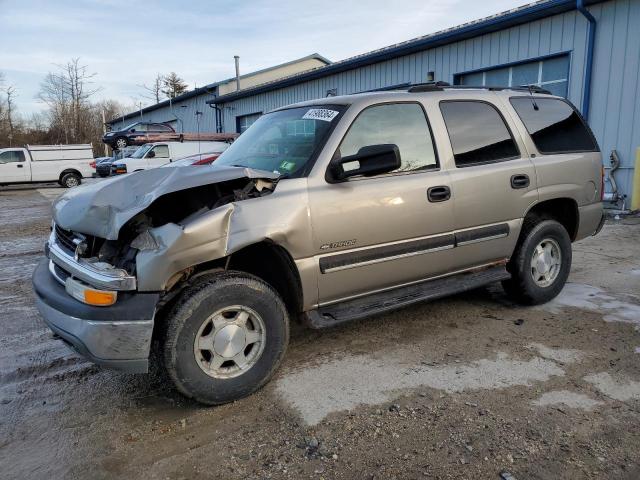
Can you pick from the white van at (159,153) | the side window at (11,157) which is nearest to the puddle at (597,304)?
the white van at (159,153)

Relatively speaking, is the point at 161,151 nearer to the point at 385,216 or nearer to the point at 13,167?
the point at 13,167

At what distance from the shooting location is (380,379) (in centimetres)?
339

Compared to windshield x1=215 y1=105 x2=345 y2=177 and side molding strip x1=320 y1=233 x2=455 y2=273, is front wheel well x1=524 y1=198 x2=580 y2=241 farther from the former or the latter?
windshield x1=215 y1=105 x2=345 y2=177

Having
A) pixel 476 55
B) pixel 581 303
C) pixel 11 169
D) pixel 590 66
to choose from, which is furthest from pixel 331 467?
pixel 11 169

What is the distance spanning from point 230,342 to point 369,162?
1.46m

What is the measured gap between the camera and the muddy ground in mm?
2533

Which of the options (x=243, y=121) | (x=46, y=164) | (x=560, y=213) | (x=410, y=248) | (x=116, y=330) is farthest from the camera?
(x=243, y=121)

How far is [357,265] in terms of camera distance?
3486mm

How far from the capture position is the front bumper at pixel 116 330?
2695 millimetres

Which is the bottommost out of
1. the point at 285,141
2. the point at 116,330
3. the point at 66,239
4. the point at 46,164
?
the point at 116,330

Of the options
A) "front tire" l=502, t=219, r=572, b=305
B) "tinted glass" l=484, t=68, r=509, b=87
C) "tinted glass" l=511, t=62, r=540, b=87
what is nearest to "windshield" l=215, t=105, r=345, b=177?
"front tire" l=502, t=219, r=572, b=305

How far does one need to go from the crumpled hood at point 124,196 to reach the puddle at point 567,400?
217 centimetres

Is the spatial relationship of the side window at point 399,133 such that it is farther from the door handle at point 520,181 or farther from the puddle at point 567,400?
the puddle at point 567,400

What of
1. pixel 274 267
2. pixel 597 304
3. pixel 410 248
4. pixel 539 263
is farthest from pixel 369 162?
pixel 597 304
